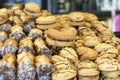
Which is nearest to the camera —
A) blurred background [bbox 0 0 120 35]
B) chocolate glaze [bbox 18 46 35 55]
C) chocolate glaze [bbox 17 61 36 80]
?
chocolate glaze [bbox 17 61 36 80]

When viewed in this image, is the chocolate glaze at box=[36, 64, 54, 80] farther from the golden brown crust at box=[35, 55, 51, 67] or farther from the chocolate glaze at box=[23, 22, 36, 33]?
the chocolate glaze at box=[23, 22, 36, 33]

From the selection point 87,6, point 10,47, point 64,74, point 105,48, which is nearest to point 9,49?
point 10,47

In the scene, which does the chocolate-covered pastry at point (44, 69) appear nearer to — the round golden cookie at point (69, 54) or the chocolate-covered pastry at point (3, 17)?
the round golden cookie at point (69, 54)

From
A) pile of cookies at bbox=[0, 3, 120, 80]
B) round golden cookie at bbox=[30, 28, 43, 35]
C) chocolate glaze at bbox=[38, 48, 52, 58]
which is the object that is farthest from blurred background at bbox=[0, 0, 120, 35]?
chocolate glaze at bbox=[38, 48, 52, 58]

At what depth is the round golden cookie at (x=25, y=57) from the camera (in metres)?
0.96

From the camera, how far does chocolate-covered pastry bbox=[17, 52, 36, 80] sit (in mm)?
917

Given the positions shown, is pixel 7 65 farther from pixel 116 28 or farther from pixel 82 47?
pixel 116 28

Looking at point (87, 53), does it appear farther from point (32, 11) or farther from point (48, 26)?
point (32, 11)

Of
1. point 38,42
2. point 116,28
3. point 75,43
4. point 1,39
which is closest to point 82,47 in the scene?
point 75,43

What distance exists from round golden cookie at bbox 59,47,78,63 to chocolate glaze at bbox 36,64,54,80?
0.10 metres

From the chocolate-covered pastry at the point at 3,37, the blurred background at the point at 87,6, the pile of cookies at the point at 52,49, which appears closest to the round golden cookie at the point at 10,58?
the pile of cookies at the point at 52,49

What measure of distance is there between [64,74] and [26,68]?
115mm

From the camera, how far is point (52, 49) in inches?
42.4

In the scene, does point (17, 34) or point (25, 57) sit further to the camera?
point (17, 34)
